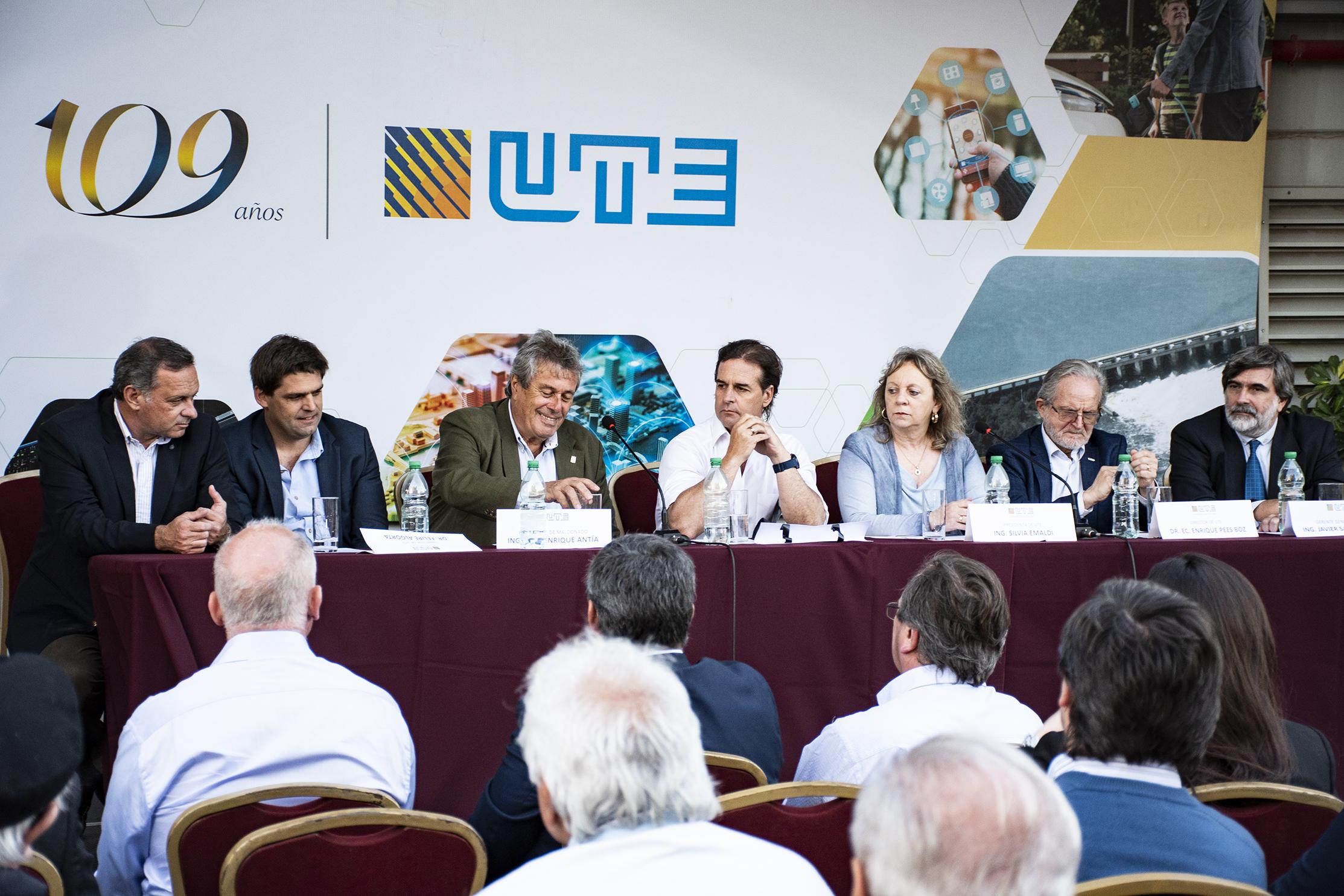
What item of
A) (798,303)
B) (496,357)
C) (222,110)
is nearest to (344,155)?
(222,110)

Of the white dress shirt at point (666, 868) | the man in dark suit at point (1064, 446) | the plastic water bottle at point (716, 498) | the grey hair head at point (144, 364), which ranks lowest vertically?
the white dress shirt at point (666, 868)

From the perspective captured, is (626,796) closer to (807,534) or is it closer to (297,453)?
(807,534)

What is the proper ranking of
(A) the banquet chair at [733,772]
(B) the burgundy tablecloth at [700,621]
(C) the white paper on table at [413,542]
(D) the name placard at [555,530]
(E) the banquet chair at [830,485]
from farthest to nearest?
(E) the banquet chair at [830,485] → (D) the name placard at [555,530] → (C) the white paper on table at [413,542] → (B) the burgundy tablecloth at [700,621] → (A) the banquet chair at [733,772]

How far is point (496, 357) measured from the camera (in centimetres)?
433

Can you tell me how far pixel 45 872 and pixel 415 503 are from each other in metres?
1.90

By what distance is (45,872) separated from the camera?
1.26 meters

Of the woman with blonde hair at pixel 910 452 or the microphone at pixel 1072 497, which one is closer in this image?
the microphone at pixel 1072 497

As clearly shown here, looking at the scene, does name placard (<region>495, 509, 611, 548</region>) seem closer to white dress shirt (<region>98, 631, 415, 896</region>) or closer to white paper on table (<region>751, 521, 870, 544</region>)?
white paper on table (<region>751, 521, 870, 544</region>)

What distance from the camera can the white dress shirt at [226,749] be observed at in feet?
5.41

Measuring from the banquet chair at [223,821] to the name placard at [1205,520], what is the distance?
223cm

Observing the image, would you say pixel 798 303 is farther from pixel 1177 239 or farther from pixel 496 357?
pixel 1177 239

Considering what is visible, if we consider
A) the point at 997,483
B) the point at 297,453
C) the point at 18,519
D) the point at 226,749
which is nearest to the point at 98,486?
the point at 297,453

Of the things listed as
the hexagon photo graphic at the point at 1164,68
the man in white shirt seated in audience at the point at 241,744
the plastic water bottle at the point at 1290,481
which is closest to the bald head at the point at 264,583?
the man in white shirt seated in audience at the point at 241,744

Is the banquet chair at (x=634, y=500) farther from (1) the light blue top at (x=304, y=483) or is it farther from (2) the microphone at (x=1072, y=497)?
(2) the microphone at (x=1072, y=497)
